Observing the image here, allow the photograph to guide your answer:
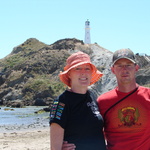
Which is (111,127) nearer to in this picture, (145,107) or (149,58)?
(145,107)

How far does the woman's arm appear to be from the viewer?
347 centimetres

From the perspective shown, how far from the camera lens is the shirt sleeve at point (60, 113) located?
3.49 meters

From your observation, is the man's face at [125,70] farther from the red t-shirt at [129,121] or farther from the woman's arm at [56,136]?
the woman's arm at [56,136]

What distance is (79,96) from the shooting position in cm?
372

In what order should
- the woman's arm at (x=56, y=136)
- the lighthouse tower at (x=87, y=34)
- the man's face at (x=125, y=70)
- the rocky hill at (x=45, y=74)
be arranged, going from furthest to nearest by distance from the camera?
the lighthouse tower at (x=87, y=34) < the rocky hill at (x=45, y=74) < the man's face at (x=125, y=70) < the woman's arm at (x=56, y=136)

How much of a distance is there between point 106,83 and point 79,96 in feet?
232

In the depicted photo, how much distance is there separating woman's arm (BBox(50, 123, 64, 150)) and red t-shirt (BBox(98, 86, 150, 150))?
742 millimetres

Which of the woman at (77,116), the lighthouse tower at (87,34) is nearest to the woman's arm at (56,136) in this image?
the woman at (77,116)

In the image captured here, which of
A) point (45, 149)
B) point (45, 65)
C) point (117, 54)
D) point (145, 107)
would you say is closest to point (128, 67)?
point (117, 54)

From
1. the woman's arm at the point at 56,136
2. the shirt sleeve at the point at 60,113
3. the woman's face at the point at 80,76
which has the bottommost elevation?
the woman's arm at the point at 56,136

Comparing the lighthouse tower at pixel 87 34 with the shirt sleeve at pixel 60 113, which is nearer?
the shirt sleeve at pixel 60 113

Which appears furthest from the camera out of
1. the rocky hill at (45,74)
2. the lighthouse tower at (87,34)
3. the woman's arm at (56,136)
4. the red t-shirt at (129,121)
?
the lighthouse tower at (87,34)

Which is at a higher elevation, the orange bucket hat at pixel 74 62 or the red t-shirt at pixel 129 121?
the orange bucket hat at pixel 74 62

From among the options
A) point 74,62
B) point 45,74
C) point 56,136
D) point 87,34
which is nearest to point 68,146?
point 56,136
